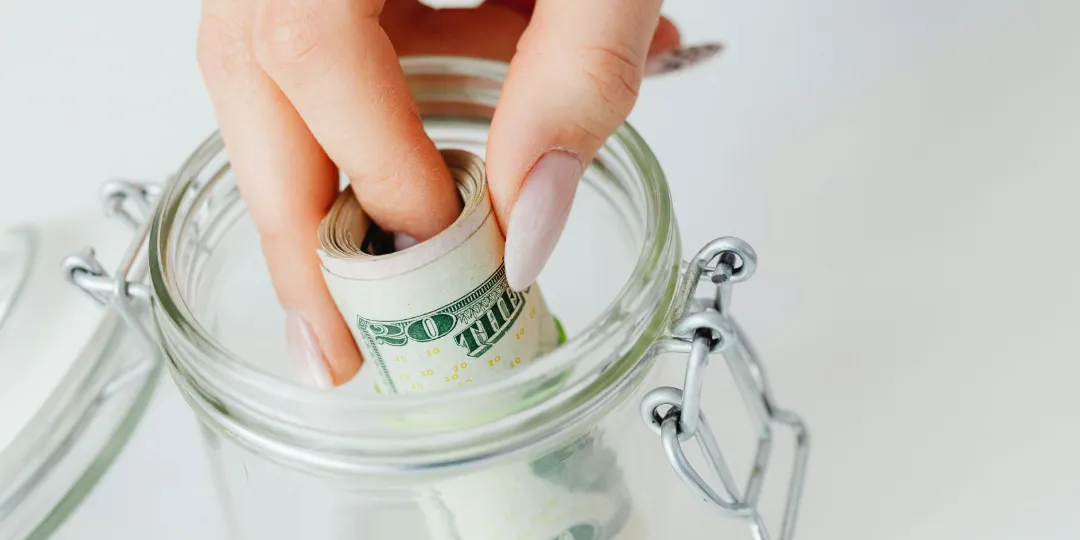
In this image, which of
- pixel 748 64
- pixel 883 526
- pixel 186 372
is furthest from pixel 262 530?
pixel 748 64

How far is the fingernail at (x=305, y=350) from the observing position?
361 mm

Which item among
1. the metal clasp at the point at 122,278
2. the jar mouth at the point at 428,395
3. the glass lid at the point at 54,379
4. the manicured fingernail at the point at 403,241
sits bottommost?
the glass lid at the point at 54,379

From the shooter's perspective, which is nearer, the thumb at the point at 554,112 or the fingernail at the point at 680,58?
the thumb at the point at 554,112

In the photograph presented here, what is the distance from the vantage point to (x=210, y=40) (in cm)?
35

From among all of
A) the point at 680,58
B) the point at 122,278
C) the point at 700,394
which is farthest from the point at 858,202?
the point at 122,278

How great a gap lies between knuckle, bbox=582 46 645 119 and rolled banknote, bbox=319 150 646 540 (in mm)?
47

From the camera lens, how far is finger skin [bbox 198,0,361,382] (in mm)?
344

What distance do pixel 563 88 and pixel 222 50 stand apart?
126 mm

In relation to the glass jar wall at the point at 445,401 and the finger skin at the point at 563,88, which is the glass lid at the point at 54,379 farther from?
the finger skin at the point at 563,88

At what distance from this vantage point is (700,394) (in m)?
0.32

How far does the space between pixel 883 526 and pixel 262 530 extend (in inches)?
9.6

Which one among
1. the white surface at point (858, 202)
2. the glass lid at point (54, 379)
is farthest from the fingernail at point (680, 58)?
the glass lid at point (54, 379)

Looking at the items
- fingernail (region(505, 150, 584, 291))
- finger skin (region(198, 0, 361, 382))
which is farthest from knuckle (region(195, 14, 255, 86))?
fingernail (region(505, 150, 584, 291))

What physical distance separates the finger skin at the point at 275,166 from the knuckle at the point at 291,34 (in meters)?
0.05
